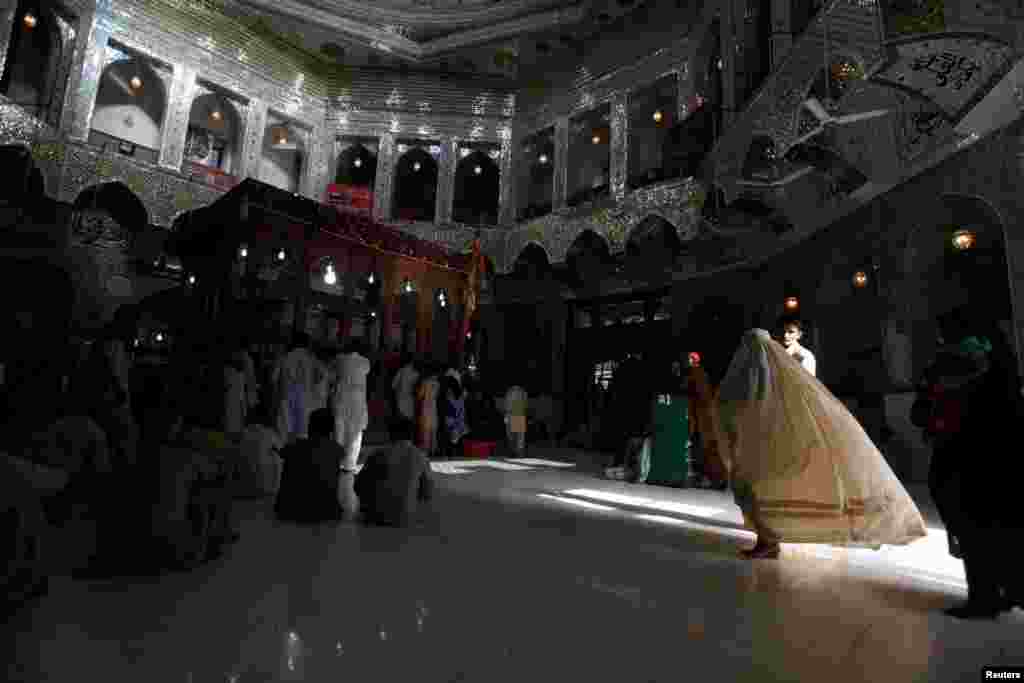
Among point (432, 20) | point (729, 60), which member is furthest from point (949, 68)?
point (432, 20)

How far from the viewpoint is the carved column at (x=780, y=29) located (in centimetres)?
673

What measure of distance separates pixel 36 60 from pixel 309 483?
13.0 m

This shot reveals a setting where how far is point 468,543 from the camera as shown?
115 inches

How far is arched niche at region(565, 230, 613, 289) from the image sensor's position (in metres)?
13.7

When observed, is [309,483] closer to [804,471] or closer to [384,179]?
[804,471]

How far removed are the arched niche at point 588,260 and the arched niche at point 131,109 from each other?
1071 centimetres

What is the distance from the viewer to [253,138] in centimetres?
1359

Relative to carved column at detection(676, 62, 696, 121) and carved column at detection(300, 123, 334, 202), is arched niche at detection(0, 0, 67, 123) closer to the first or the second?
carved column at detection(300, 123, 334, 202)

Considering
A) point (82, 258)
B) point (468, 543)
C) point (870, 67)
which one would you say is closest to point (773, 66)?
point (870, 67)

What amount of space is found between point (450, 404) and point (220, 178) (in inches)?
354

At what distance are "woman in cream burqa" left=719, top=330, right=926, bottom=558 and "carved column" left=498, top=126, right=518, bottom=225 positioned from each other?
12.7 m

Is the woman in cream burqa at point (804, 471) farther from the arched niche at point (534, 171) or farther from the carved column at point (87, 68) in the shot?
the carved column at point (87, 68)

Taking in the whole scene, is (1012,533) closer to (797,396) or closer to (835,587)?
(835,587)

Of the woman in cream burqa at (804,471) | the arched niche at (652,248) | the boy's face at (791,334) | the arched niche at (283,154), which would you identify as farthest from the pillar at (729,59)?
the arched niche at (283,154)
